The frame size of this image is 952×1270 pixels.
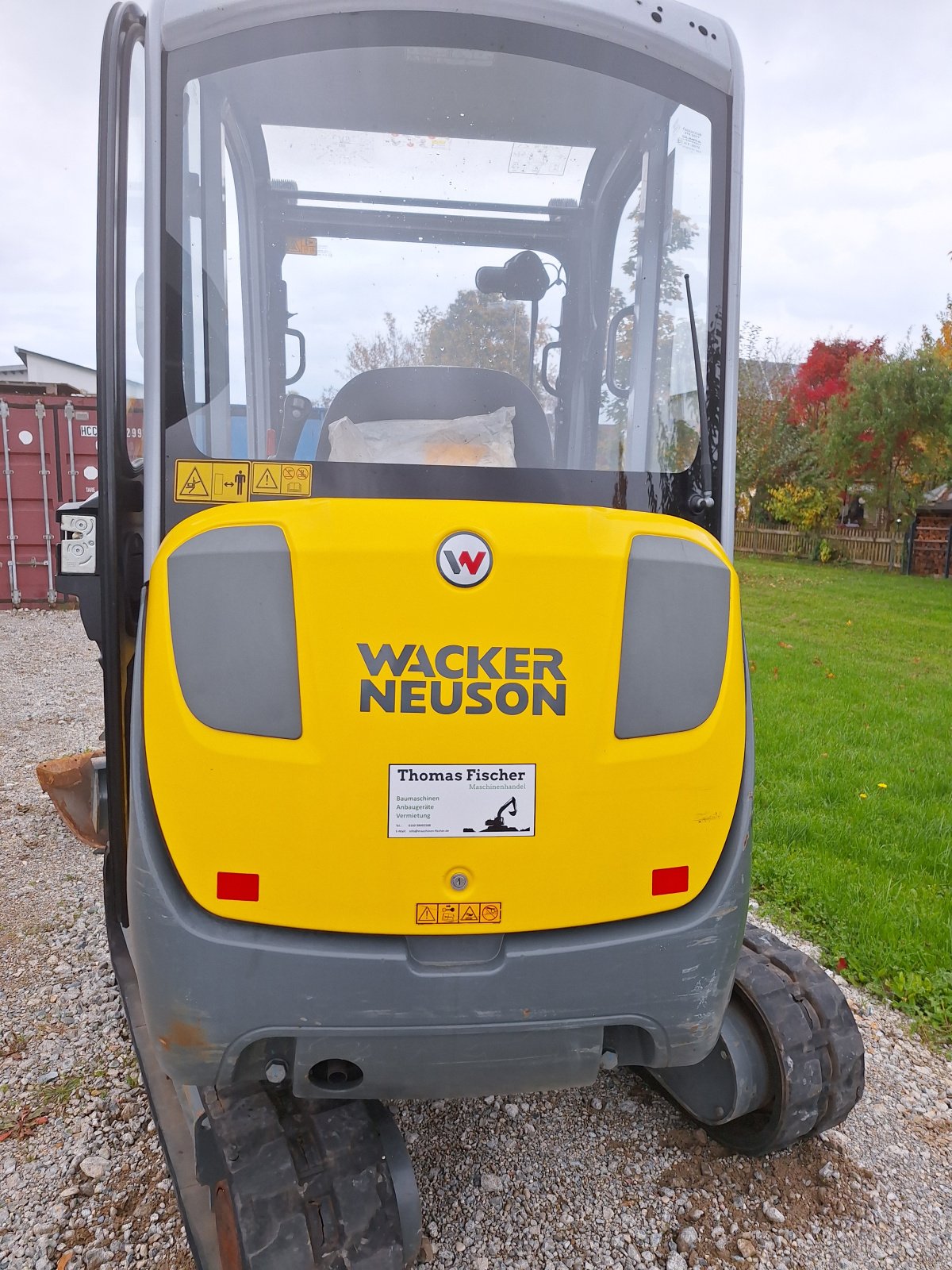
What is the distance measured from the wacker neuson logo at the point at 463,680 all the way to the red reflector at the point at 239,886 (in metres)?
0.38

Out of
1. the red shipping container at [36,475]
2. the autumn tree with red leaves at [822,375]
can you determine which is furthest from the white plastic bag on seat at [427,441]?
the autumn tree with red leaves at [822,375]

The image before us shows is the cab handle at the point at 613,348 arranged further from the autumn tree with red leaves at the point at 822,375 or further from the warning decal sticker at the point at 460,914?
the autumn tree with red leaves at the point at 822,375

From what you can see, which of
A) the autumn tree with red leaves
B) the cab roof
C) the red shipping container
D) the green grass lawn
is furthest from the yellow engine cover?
the autumn tree with red leaves

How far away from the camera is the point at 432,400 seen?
2141 mm

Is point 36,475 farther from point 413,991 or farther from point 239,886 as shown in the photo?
point 413,991

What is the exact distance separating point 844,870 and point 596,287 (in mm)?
3202

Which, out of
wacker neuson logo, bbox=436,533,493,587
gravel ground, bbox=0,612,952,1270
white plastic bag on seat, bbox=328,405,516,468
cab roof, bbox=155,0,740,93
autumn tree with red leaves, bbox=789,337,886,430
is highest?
autumn tree with red leaves, bbox=789,337,886,430

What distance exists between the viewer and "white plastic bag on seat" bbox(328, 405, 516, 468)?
1.99m

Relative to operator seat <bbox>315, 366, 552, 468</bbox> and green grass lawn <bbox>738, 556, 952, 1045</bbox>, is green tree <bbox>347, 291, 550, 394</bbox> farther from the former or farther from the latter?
green grass lawn <bbox>738, 556, 952, 1045</bbox>

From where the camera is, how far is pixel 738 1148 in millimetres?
2537

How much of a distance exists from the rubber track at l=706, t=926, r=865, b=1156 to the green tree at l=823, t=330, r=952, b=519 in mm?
21226

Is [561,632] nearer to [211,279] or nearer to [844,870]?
[211,279]

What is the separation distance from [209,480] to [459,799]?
0.87 meters

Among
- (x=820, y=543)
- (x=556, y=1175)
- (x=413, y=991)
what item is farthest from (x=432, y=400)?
(x=820, y=543)
